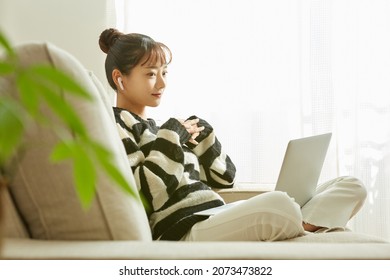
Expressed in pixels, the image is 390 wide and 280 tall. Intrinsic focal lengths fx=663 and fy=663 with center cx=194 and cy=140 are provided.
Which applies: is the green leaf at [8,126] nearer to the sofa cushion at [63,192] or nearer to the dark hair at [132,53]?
the sofa cushion at [63,192]

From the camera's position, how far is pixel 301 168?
1771mm

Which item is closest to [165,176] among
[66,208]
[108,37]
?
[66,208]

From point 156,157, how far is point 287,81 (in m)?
2.03

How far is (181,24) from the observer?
3.66 m

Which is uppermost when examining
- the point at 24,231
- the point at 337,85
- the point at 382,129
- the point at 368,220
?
the point at 24,231

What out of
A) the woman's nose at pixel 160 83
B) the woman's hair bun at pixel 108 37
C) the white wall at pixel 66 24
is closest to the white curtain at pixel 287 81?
the white wall at pixel 66 24

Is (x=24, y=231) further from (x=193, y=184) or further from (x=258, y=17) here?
(x=258, y=17)

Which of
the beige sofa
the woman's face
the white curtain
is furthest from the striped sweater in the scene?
the white curtain

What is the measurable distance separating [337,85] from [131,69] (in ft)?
5.58

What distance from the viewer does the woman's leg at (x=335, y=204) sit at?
71.0 inches

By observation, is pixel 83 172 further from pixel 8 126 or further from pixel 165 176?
pixel 165 176

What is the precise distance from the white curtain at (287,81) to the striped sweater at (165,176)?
159cm

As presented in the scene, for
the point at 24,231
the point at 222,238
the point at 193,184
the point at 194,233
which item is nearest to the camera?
the point at 24,231
